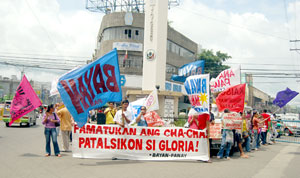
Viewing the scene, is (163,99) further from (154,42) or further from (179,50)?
(179,50)

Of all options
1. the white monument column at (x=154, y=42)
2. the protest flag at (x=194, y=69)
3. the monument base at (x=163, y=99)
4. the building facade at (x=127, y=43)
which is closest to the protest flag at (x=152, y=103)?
the protest flag at (x=194, y=69)

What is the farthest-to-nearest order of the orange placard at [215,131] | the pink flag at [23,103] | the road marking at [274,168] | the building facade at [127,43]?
the building facade at [127,43]
the pink flag at [23,103]
the orange placard at [215,131]
the road marking at [274,168]

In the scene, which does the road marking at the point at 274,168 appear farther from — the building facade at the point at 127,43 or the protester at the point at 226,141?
the building facade at the point at 127,43

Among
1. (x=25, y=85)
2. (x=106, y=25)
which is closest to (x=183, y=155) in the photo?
(x=25, y=85)

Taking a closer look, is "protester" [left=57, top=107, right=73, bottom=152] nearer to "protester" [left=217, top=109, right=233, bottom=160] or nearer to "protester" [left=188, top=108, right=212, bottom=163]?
"protester" [left=188, top=108, right=212, bottom=163]

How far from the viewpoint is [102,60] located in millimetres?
8977

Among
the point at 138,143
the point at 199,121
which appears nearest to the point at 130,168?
the point at 138,143

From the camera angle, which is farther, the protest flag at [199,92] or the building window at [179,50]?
the building window at [179,50]

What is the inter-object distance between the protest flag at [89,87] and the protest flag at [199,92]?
2697 mm

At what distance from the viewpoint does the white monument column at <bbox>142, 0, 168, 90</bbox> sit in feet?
91.6

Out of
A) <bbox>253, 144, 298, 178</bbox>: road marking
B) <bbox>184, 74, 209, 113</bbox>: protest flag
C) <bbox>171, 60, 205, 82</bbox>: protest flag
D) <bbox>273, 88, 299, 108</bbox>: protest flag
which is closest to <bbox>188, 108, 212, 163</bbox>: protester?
<bbox>184, 74, 209, 113</bbox>: protest flag

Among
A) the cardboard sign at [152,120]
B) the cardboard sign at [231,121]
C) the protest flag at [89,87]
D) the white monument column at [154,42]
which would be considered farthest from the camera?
the white monument column at [154,42]

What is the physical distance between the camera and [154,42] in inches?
1107

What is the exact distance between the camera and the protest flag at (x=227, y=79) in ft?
46.3
